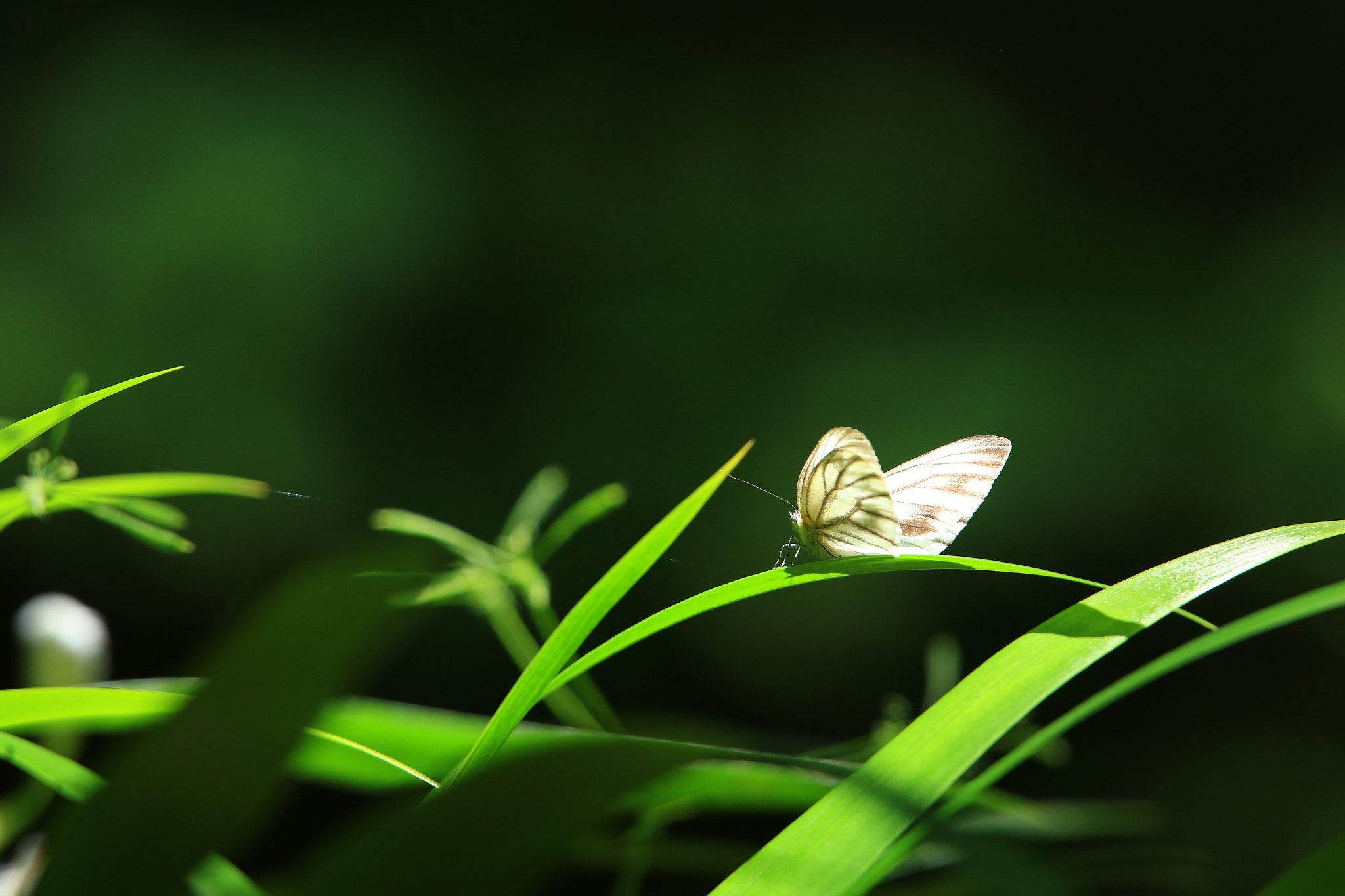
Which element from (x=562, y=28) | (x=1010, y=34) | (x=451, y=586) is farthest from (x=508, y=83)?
(x=451, y=586)

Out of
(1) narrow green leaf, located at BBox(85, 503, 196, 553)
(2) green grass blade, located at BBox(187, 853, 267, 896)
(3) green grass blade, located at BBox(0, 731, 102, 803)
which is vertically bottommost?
(2) green grass blade, located at BBox(187, 853, 267, 896)

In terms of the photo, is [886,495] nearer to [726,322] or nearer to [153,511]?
[153,511]

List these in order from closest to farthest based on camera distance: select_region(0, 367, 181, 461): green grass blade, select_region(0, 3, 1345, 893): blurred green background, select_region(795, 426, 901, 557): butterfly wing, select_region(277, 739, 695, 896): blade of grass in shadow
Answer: select_region(277, 739, 695, 896): blade of grass in shadow → select_region(0, 367, 181, 461): green grass blade → select_region(795, 426, 901, 557): butterfly wing → select_region(0, 3, 1345, 893): blurred green background

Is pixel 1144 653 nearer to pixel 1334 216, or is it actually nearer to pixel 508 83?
pixel 1334 216

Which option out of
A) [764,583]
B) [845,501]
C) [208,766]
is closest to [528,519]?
[845,501]

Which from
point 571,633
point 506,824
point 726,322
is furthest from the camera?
point 726,322

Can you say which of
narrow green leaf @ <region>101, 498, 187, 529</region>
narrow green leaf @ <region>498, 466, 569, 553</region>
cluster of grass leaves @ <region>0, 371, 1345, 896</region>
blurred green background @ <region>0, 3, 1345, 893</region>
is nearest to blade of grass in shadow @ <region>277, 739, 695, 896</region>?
cluster of grass leaves @ <region>0, 371, 1345, 896</region>

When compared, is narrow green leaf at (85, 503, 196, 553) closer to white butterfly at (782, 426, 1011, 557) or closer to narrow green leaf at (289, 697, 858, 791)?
narrow green leaf at (289, 697, 858, 791)
